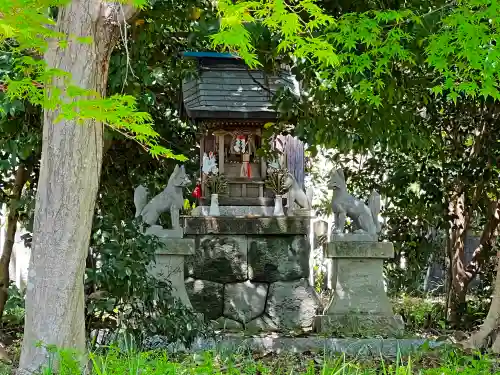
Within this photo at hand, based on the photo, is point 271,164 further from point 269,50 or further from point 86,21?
point 86,21

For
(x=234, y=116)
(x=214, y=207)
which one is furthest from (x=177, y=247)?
(x=234, y=116)

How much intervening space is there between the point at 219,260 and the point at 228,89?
2068 mm

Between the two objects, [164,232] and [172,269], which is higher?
[164,232]

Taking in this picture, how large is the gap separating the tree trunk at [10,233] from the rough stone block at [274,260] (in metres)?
2.84

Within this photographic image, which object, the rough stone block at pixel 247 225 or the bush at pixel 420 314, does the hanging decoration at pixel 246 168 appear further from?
the bush at pixel 420 314

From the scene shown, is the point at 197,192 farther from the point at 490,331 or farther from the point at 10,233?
the point at 490,331

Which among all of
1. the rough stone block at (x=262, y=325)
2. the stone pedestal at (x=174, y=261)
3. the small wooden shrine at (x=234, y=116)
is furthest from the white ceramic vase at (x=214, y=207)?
the rough stone block at (x=262, y=325)

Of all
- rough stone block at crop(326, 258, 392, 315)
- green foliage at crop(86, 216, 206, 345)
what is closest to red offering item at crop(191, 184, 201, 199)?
rough stone block at crop(326, 258, 392, 315)

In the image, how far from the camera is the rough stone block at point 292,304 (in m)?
7.96

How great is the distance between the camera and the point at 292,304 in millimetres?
8031

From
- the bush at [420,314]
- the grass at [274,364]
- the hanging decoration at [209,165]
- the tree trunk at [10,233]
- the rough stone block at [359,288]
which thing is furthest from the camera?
the hanging decoration at [209,165]

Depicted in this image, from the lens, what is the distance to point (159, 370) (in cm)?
354

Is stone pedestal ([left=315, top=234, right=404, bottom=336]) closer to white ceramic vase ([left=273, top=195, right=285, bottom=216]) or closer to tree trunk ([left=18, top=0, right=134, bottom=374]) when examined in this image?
white ceramic vase ([left=273, top=195, right=285, bottom=216])

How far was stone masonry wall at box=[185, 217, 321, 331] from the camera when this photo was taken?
8039mm
